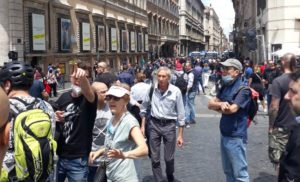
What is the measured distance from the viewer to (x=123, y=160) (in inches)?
146

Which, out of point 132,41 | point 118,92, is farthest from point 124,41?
point 118,92

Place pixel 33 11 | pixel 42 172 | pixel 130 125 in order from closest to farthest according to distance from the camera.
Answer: pixel 42 172, pixel 130 125, pixel 33 11

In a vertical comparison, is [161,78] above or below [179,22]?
below

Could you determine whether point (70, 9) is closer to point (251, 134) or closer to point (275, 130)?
point (251, 134)

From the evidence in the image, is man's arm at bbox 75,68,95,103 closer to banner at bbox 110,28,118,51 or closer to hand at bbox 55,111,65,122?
hand at bbox 55,111,65,122

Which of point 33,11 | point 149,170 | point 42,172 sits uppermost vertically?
point 33,11

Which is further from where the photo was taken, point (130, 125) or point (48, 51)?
point (48, 51)

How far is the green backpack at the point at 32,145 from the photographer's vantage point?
3000mm

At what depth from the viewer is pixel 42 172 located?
311 cm

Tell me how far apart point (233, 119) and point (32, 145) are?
2.60 meters

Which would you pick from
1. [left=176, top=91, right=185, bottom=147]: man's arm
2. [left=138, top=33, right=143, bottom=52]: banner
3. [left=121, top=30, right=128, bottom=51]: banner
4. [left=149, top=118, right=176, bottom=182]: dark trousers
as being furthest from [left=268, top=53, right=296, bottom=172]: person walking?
[left=138, top=33, right=143, bottom=52]: banner

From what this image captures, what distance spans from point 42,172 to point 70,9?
2946cm

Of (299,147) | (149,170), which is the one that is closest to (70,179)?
(299,147)

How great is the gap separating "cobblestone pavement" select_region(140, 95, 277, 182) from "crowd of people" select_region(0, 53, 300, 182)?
2.72 feet
